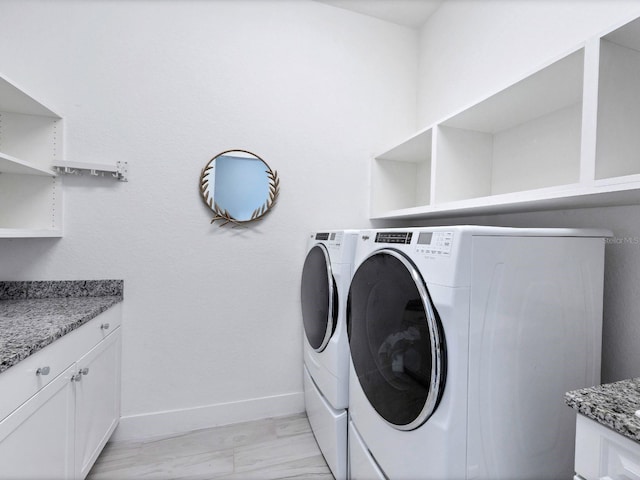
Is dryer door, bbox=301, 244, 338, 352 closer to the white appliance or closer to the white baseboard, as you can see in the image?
the white appliance

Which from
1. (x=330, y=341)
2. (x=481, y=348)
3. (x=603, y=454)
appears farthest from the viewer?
(x=330, y=341)

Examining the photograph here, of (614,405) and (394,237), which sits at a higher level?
(394,237)

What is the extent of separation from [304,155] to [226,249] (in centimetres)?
85

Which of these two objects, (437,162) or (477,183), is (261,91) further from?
(477,183)

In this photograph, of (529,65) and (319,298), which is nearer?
(529,65)

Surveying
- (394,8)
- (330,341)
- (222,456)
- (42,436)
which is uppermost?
(394,8)

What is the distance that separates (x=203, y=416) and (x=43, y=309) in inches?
42.7

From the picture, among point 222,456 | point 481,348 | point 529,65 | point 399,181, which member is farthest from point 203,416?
point 529,65

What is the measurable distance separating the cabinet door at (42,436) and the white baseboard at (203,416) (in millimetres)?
601

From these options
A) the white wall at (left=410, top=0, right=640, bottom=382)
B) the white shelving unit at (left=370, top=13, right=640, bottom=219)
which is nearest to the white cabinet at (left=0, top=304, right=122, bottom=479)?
the white shelving unit at (left=370, top=13, right=640, bottom=219)

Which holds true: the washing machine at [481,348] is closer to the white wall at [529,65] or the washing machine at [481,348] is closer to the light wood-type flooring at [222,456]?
the white wall at [529,65]

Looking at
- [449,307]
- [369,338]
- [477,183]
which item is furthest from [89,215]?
[477,183]

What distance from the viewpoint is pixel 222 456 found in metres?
1.59

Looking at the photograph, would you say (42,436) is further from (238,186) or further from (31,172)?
(238,186)
